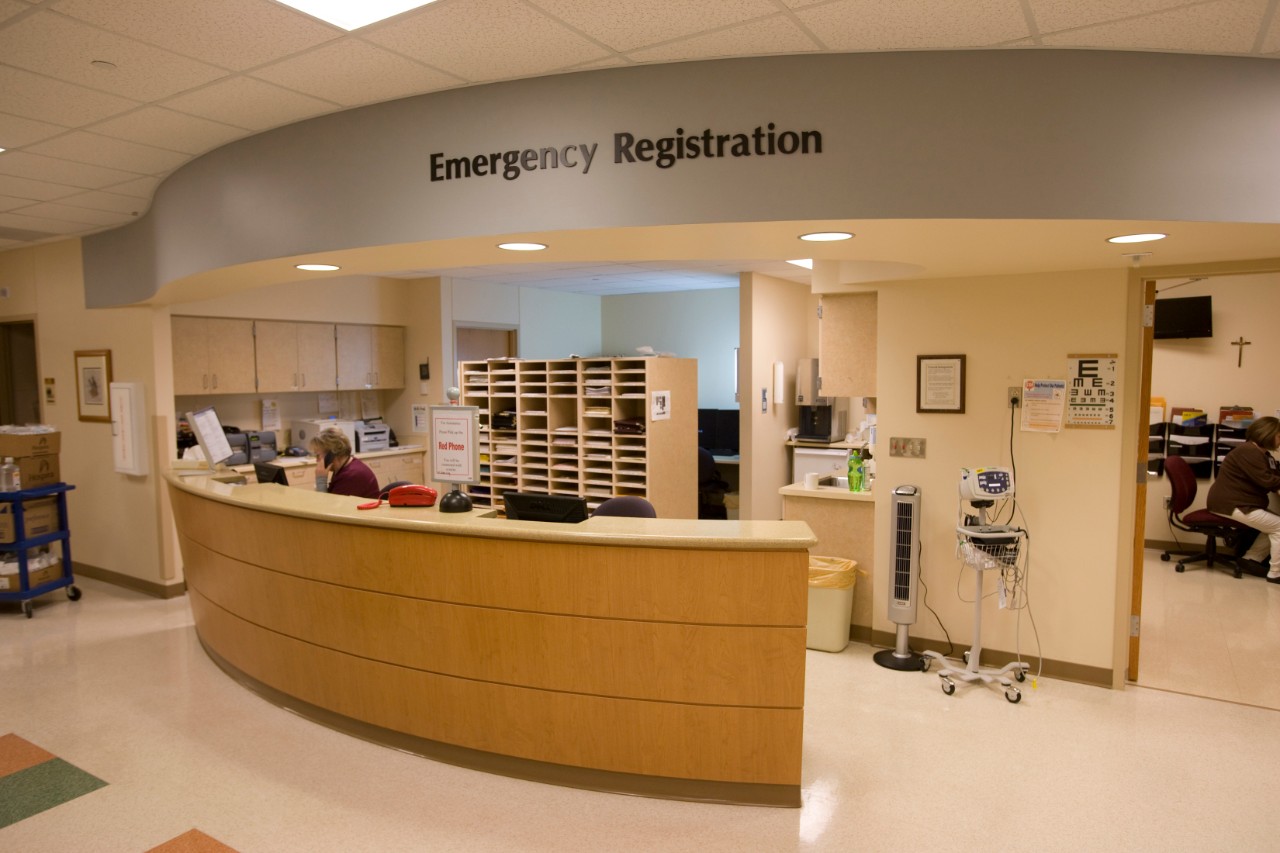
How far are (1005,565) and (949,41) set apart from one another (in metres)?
2.57

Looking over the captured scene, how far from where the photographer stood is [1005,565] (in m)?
3.82

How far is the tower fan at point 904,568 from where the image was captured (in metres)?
4.28

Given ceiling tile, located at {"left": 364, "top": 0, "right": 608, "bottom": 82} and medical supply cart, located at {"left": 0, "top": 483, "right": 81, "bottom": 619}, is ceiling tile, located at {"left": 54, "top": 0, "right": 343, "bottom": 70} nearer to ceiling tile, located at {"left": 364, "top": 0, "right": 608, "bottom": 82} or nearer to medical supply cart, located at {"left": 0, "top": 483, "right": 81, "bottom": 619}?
ceiling tile, located at {"left": 364, "top": 0, "right": 608, "bottom": 82}

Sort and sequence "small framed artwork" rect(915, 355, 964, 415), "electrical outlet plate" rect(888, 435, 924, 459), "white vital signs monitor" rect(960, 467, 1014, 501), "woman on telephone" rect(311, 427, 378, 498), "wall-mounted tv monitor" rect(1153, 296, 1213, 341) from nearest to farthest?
"white vital signs monitor" rect(960, 467, 1014, 501) < "small framed artwork" rect(915, 355, 964, 415) < "electrical outlet plate" rect(888, 435, 924, 459) < "woman on telephone" rect(311, 427, 378, 498) < "wall-mounted tv monitor" rect(1153, 296, 1213, 341)

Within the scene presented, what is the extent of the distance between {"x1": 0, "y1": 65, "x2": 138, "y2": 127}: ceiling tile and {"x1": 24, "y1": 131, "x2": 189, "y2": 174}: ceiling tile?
0.23 meters

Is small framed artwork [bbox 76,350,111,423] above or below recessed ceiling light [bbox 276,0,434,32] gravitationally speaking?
below

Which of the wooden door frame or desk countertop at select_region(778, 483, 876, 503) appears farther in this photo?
desk countertop at select_region(778, 483, 876, 503)

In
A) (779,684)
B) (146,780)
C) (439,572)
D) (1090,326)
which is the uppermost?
(1090,326)

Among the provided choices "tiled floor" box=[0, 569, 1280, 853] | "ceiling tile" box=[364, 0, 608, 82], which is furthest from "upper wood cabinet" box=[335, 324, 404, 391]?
"ceiling tile" box=[364, 0, 608, 82]

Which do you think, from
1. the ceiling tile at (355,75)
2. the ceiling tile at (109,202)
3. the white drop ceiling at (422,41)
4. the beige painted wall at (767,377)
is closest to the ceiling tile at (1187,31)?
the white drop ceiling at (422,41)

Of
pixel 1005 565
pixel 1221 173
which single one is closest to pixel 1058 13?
pixel 1221 173

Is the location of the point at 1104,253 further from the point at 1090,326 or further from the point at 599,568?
the point at 599,568

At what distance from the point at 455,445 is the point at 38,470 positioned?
4040 mm

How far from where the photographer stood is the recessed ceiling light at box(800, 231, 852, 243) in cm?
282
